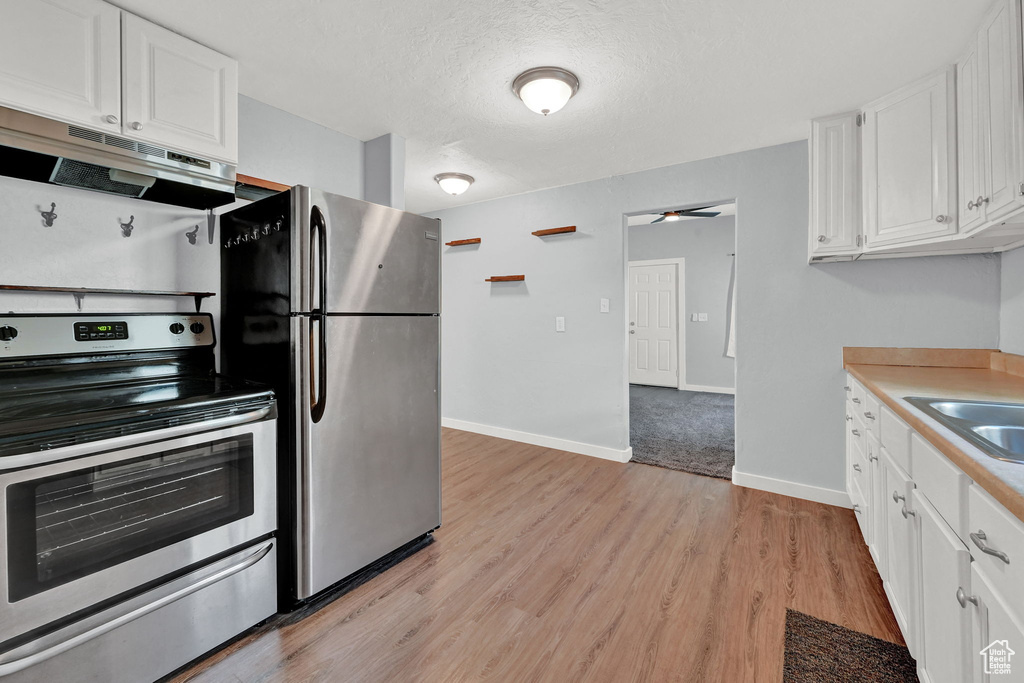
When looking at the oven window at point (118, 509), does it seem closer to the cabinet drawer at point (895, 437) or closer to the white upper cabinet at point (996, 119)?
the cabinet drawer at point (895, 437)

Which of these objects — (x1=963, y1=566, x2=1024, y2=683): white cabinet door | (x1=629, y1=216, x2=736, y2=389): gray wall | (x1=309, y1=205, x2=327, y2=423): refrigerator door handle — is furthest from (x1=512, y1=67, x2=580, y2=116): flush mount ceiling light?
Answer: (x1=629, y1=216, x2=736, y2=389): gray wall

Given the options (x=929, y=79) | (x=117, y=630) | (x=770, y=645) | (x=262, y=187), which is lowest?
(x=770, y=645)

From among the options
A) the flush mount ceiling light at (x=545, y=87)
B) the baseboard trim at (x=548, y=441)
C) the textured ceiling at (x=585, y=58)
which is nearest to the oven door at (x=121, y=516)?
the textured ceiling at (x=585, y=58)

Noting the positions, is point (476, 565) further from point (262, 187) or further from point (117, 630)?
point (262, 187)

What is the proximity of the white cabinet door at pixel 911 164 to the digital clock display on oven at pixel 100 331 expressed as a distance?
3637 millimetres

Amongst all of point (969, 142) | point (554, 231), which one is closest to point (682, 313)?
point (554, 231)

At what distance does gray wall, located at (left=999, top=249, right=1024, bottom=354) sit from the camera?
2.18 m

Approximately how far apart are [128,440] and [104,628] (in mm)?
544

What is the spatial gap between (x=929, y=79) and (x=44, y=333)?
3918 mm

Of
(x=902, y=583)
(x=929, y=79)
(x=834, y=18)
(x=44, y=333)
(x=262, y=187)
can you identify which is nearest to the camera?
(x=902, y=583)

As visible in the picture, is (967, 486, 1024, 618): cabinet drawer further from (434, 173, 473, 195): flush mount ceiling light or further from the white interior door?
the white interior door

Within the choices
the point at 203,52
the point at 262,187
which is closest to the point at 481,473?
the point at 262,187

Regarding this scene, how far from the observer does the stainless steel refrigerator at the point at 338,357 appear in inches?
70.7

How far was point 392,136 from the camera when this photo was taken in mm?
2830
